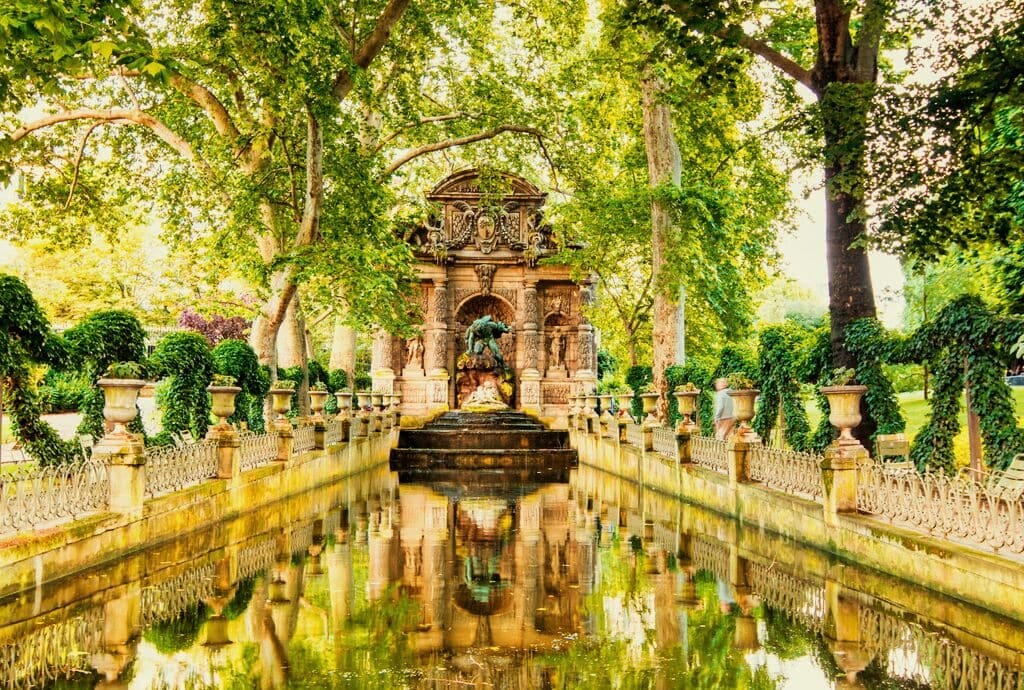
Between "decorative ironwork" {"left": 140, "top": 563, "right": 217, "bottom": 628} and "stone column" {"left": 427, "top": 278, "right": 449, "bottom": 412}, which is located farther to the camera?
"stone column" {"left": 427, "top": 278, "right": 449, "bottom": 412}

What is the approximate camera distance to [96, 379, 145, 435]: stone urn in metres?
9.05

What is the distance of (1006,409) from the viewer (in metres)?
9.36

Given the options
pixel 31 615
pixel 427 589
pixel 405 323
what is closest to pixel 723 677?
pixel 427 589

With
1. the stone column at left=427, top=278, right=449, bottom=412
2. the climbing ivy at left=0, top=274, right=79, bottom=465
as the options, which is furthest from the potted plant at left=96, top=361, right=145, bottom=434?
the stone column at left=427, top=278, right=449, bottom=412

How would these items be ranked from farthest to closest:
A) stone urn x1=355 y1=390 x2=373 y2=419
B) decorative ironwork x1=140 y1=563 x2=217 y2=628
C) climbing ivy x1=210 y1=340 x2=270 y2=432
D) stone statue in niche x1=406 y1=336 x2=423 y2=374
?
stone statue in niche x1=406 y1=336 x2=423 y2=374 → stone urn x1=355 y1=390 x2=373 y2=419 → climbing ivy x1=210 y1=340 x2=270 y2=432 → decorative ironwork x1=140 y1=563 x2=217 y2=628

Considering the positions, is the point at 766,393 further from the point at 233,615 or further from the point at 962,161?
the point at 233,615

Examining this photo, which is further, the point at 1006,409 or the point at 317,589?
the point at 1006,409

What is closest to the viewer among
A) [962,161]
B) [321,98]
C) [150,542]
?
[150,542]

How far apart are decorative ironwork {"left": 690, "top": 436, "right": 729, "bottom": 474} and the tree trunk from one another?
6.52 metres

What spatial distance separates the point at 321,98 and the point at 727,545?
1077cm

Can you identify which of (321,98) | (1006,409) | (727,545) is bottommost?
(727,545)

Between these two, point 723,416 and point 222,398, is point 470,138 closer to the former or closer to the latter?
point 723,416

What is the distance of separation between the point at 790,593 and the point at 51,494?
20.9ft

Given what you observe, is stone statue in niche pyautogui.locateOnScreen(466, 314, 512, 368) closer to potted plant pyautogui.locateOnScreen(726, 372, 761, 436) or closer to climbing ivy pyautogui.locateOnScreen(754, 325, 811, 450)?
climbing ivy pyautogui.locateOnScreen(754, 325, 811, 450)
